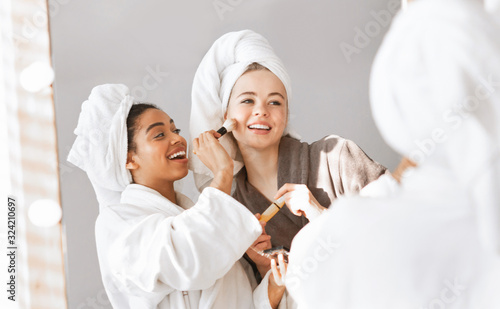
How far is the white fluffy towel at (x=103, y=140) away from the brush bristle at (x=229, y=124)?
16cm

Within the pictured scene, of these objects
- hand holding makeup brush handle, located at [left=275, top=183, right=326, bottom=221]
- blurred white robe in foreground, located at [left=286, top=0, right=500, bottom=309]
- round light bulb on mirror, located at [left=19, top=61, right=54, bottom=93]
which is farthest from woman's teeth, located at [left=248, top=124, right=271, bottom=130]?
blurred white robe in foreground, located at [left=286, top=0, right=500, bottom=309]

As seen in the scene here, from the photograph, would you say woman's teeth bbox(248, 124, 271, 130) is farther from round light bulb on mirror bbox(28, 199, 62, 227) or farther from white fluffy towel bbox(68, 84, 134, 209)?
Result: round light bulb on mirror bbox(28, 199, 62, 227)

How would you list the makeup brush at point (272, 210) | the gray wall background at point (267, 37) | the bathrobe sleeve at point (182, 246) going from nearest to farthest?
the bathrobe sleeve at point (182, 246) → the makeup brush at point (272, 210) → the gray wall background at point (267, 37)

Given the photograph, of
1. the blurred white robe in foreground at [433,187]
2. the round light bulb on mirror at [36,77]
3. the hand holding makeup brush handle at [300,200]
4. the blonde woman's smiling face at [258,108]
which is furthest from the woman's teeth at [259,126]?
the blurred white robe in foreground at [433,187]

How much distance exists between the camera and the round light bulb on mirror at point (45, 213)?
90 cm

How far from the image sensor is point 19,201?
90cm

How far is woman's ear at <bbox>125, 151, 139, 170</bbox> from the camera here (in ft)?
2.93

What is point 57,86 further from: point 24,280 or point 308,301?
point 308,301

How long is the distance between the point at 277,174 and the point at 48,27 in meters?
0.45

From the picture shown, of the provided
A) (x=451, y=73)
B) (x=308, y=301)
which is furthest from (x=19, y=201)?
(x=451, y=73)

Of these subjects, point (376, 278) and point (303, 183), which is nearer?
point (376, 278)

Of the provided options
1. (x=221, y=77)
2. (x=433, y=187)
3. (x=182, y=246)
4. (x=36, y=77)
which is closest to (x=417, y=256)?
(x=433, y=187)

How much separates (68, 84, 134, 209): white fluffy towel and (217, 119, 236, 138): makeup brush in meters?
0.15

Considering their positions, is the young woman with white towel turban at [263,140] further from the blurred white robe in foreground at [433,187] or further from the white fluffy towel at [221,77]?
the blurred white robe in foreground at [433,187]
